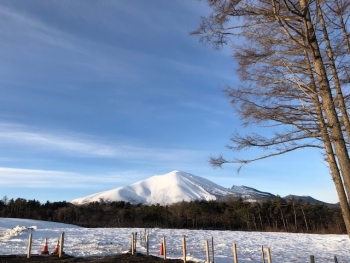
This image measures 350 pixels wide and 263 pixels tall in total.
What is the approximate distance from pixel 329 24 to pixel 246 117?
3.05 meters

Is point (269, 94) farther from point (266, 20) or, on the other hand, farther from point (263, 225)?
point (263, 225)

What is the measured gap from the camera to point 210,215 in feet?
204

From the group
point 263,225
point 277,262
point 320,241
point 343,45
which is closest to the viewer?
point 343,45

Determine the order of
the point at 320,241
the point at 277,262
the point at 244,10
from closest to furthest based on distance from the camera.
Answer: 1. the point at 244,10
2. the point at 277,262
3. the point at 320,241

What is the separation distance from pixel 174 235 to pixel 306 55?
2460 cm

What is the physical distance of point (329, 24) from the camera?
8.30 m

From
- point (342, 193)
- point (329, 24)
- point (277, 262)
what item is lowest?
point (277, 262)

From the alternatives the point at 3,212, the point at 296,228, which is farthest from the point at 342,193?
the point at 3,212

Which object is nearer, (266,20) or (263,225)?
(266,20)

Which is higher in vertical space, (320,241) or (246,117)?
(246,117)

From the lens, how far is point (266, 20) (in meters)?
6.81

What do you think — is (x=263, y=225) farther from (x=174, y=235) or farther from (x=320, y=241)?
(x=174, y=235)

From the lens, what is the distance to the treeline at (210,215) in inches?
2221

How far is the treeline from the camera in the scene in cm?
5641
